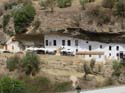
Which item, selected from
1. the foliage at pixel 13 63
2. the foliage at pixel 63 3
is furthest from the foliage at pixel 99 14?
the foliage at pixel 13 63

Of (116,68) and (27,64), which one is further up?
(27,64)

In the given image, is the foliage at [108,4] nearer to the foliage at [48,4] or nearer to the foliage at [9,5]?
the foliage at [48,4]

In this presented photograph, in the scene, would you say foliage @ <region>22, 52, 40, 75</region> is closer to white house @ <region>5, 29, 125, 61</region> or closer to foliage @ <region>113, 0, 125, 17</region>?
white house @ <region>5, 29, 125, 61</region>

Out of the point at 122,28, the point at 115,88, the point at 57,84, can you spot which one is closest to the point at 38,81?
the point at 57,84

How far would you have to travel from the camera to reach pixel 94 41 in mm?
49781

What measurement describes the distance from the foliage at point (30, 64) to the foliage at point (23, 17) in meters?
8.06

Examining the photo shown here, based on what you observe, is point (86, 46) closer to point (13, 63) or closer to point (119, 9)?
point (119, 9)

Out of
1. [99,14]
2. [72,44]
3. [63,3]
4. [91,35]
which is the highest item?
[63,3]

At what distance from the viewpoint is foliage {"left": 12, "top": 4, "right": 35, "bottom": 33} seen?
52.5 meters

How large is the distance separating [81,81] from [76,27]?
25.4 feet

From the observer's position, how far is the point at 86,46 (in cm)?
4981

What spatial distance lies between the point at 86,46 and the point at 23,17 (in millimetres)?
6721

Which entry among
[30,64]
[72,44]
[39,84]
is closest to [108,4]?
[72,44]

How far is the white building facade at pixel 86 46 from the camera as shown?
1876 inches
